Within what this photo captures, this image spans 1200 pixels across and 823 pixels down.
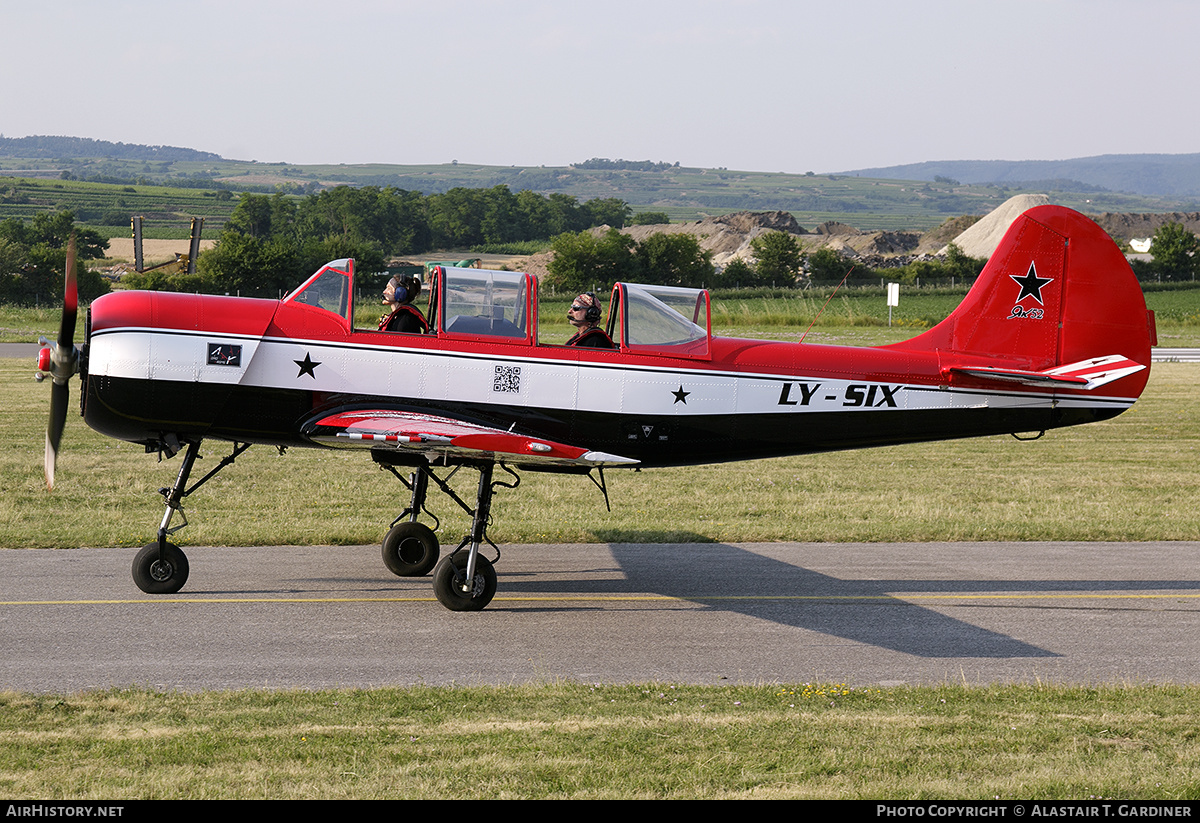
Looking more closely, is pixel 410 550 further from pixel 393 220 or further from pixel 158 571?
pixel 393 220

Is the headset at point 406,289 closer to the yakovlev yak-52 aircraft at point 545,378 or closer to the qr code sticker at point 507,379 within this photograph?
the yakovlev yak-52 aircraft at point 545,378

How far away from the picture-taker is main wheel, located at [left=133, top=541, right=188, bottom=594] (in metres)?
9.98

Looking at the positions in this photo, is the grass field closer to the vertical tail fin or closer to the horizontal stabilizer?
the horizontal stabilizer

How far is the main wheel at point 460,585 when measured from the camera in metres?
9.81

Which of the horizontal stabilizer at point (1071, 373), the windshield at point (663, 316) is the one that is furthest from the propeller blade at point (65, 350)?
the horizontal stabilizer at point (1071, 373)

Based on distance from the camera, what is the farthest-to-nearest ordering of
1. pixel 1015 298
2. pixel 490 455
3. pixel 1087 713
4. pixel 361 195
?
pixel 361 195 < pixel 1015 298 < pixel 490 455 < pixel 1087 713

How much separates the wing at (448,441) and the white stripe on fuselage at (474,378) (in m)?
0.54

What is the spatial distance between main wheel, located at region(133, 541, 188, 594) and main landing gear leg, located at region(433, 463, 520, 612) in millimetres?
2443

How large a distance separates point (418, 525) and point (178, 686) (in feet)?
12.8

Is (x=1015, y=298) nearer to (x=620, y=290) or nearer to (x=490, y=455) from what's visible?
(x=620, y=290)

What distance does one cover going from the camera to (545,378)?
1007 centimetres

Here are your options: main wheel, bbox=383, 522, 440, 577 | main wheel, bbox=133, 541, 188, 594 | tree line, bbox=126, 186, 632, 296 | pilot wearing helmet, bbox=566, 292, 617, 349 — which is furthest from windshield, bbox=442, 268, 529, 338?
tree line, bbox=126, 186, 632, 296

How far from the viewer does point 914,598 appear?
34.8ft
